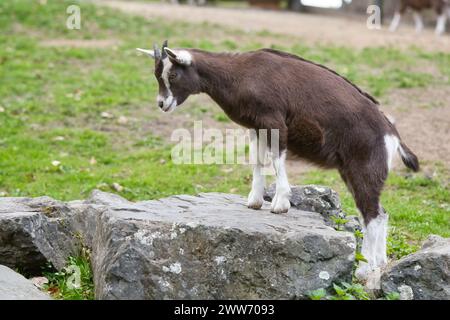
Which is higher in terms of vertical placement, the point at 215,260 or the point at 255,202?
the point at 255,202

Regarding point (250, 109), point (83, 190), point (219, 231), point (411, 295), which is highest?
point (250, 109)

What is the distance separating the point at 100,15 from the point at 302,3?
30.1ft

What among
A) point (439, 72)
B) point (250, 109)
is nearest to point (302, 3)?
point (439, 72)

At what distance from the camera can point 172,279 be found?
585cm

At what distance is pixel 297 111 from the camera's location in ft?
21.9

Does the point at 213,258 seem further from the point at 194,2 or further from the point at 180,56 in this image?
the point at 194,2

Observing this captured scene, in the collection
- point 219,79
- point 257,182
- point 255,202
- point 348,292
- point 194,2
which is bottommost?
point 348,292

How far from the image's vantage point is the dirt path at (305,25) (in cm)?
2019

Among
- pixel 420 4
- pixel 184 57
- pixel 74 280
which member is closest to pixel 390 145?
pixel 184 57

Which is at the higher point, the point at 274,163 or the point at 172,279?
the point at 274,163

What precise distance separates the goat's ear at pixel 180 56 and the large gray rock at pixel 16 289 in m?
2.17

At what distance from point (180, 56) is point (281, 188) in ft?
4.65

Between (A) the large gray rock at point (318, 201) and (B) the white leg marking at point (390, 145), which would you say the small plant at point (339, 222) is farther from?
(B) the white leg marking at point (390, 145)

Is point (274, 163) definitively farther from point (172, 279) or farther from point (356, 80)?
point (356, 80)
